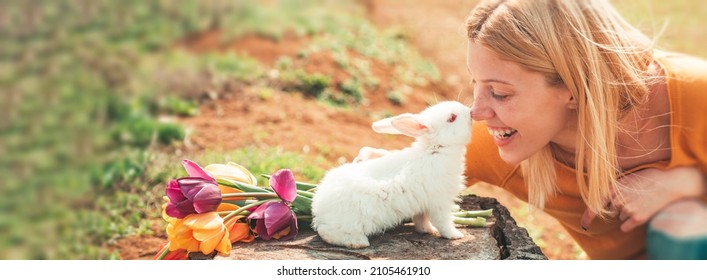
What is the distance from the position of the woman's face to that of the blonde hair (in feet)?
0.11

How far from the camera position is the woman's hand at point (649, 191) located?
2.40 meters

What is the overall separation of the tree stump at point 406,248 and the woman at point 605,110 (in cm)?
27

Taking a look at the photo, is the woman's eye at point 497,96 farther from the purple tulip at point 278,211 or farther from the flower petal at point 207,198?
the flower petal at point 207,198

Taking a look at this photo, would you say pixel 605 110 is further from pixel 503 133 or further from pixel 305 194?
pixel 305 194

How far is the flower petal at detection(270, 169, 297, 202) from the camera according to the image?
2404mm

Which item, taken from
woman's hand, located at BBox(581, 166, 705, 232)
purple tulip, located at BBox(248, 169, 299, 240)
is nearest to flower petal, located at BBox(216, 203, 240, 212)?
purple tulip, located at BBox(248, 169, 299, 240)

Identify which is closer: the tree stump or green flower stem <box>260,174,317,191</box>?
the tree stump

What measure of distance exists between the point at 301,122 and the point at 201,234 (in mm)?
2708

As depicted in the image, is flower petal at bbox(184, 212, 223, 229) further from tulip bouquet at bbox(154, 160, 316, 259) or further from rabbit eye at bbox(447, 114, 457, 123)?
rabbit eye at bbox(447, 114, 457, 123)

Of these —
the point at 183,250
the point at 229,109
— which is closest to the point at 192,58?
the point at 229,109

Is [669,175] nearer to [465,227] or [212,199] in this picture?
[465,227]

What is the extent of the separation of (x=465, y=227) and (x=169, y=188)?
0.97 metres

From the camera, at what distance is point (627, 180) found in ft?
8.35
